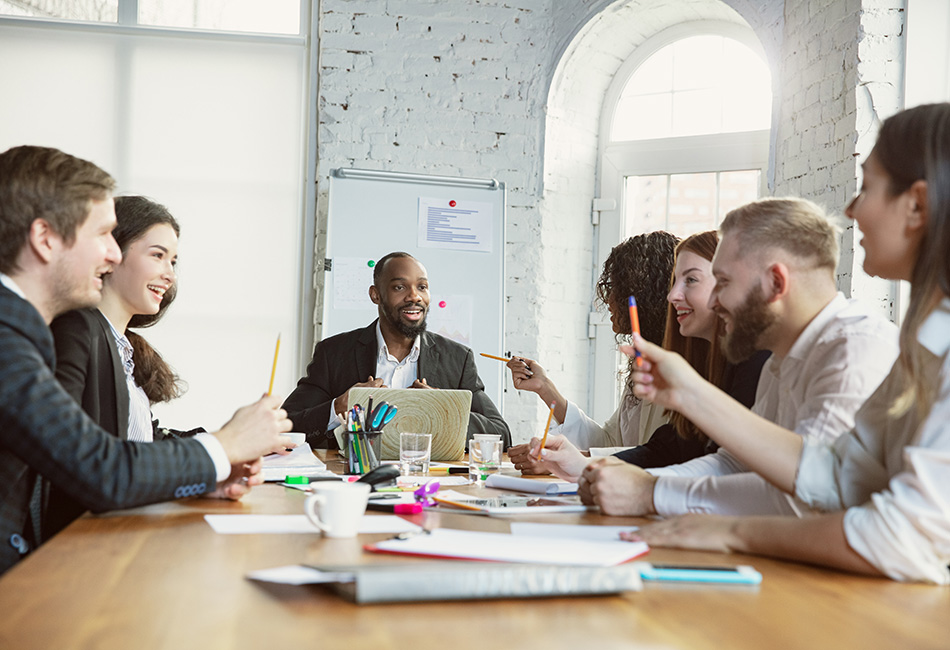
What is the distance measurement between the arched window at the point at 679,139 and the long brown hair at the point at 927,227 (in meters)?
3.50

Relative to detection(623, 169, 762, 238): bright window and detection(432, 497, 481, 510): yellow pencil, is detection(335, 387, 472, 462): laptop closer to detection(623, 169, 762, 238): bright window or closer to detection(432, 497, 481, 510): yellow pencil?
detection(432, 497, 481, 510): yellow pencil

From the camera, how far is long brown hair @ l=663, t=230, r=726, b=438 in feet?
7.23

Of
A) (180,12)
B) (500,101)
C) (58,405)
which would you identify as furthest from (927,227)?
(180,12)

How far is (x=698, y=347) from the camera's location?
244cm

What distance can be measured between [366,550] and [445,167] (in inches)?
141

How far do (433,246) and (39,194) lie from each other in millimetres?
2957

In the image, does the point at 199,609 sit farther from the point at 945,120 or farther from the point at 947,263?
the point at 945,120

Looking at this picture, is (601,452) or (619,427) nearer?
(601,452)

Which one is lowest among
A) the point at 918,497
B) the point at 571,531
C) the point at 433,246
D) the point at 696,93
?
the point at 571,531

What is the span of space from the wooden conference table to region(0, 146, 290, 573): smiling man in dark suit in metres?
0.18

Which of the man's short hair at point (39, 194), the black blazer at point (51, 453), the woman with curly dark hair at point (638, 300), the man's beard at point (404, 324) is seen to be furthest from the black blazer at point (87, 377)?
the man's beard at point (404, 324)

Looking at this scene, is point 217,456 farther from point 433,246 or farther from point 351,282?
point 433,246

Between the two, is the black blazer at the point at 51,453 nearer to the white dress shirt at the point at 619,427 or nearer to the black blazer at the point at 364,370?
the white dress shirt at the point at 619,427

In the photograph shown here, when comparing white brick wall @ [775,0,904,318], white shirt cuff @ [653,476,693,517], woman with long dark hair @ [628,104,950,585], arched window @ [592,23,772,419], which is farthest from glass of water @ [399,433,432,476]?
arched window @ [592,23,772,419]
